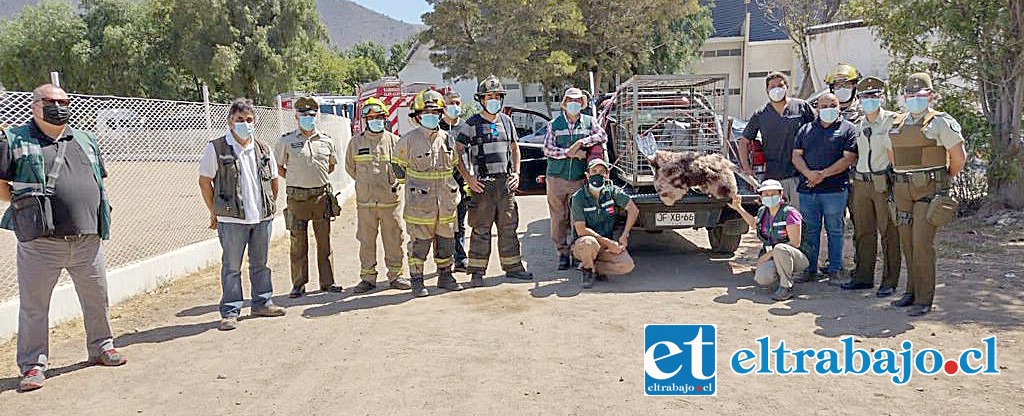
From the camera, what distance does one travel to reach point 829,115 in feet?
21.2

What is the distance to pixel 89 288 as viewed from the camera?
4.99m

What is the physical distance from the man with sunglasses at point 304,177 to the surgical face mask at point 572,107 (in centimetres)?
232

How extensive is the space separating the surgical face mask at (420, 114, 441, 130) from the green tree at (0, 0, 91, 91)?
1443 inches

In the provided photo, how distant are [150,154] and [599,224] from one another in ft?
19.3

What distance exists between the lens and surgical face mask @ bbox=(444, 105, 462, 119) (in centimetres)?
711

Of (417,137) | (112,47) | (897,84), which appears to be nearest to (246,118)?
(417,137)

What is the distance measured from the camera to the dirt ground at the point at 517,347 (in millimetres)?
4246

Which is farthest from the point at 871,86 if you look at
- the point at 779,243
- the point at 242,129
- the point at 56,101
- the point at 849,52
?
the point at 849,52

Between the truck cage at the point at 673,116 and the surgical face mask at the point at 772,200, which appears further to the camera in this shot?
the truck cage at the point at 673,116

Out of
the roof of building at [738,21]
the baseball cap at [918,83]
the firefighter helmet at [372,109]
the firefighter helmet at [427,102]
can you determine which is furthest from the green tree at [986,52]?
the roof of building at [738,21]

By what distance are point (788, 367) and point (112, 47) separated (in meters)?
38.5

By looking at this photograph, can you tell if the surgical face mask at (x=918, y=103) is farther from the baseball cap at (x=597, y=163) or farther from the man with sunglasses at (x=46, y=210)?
the man with sunglasses at (x=46, y=210)

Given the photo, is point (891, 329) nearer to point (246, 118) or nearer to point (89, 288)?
point (246, 118)

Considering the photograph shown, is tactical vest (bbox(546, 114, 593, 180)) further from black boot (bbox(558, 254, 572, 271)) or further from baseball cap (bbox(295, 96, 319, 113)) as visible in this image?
baseball cap (bbox(295, 96, 319, 113))
